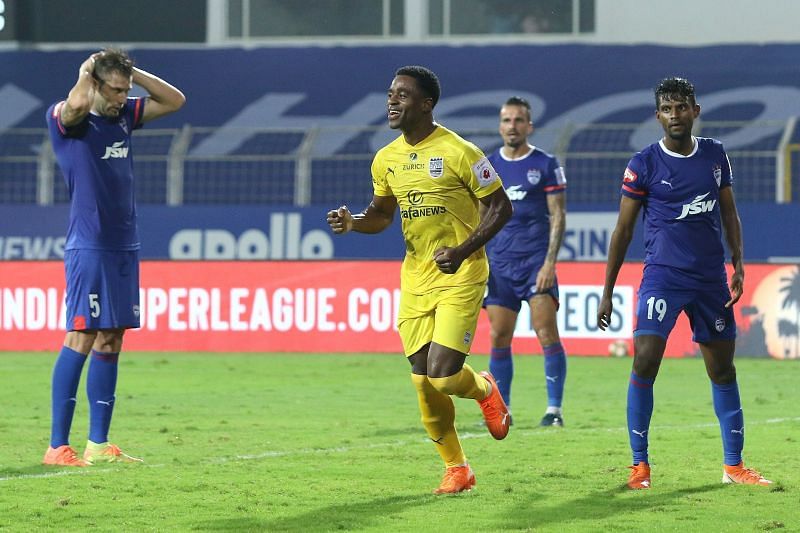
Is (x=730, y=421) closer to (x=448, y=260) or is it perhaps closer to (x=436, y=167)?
(x=448, y=260)

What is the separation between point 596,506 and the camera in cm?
691

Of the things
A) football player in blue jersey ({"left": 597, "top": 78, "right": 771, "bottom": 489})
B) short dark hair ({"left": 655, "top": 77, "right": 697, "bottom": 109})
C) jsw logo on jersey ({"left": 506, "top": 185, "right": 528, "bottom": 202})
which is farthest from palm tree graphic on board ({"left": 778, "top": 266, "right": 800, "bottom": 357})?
short dark hair ({"left": 655, "top": 77, "right": 697, "bottom": 109})

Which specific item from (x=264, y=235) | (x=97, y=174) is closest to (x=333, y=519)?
(x=97, y=174)

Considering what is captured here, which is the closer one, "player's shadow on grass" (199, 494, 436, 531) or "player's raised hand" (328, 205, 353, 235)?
"player's shadow on grass" (199, 494, 436, 531)

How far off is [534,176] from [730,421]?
11.4ft

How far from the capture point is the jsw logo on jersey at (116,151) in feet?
27.7

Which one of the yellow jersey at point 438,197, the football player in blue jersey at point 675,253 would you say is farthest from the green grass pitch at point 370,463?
the yellow jersey at point 438,197

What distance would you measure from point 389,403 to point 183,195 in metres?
11.3

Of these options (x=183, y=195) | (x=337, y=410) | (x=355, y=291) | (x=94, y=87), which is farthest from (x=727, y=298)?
(x=183, y=195)

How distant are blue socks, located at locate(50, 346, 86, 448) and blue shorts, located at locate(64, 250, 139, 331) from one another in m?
0.18

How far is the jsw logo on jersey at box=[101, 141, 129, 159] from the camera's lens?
8453 millimetres

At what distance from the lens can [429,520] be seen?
6527mm

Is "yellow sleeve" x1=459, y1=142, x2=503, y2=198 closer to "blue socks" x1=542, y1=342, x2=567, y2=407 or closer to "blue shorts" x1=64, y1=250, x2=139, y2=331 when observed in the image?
"blue shorts" x1=64, y1=250, x2=139, y2=331

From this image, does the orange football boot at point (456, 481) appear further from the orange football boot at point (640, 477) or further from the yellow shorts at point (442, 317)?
the orange football boot at point (640, 477)
